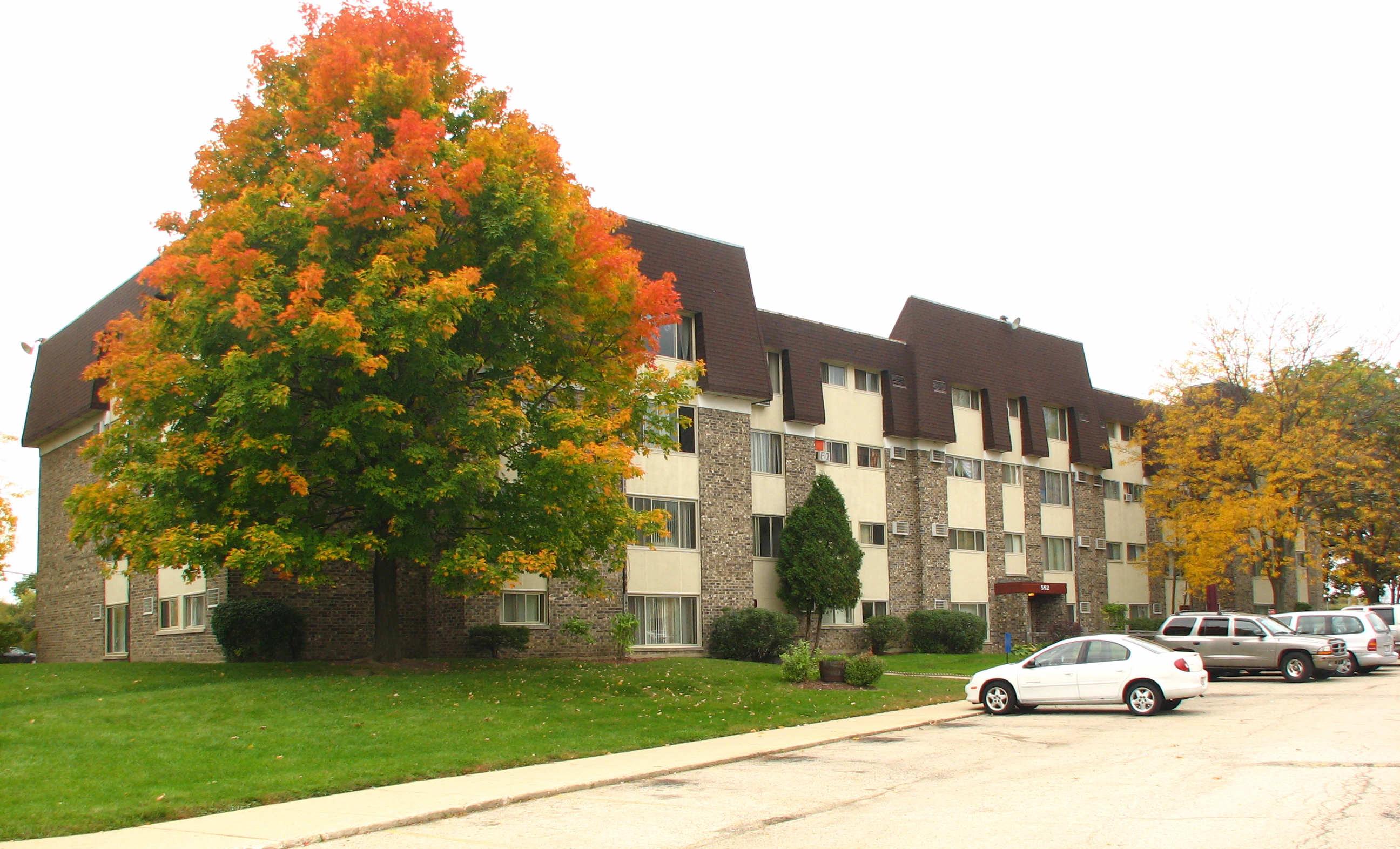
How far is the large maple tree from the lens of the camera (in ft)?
66.6

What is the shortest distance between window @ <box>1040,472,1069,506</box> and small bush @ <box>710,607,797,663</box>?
59.5 ft

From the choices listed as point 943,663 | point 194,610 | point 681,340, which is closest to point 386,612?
point 194,610

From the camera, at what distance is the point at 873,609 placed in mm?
38656

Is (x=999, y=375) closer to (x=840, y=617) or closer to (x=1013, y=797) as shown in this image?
(x=840, y=617)

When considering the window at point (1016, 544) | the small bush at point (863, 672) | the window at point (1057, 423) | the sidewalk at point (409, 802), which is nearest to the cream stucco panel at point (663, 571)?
the small bush at point (863, 672)

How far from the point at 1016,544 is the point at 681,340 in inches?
725

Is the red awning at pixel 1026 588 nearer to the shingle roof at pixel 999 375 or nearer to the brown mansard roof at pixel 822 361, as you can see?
the shingle roof at pixel 999 375

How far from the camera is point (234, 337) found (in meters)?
21.2

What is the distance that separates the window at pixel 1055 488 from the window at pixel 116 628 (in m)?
32.8

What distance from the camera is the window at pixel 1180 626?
28984 mm

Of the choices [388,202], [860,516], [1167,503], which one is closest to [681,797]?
[388,202]

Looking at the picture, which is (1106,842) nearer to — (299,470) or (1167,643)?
(299,470)

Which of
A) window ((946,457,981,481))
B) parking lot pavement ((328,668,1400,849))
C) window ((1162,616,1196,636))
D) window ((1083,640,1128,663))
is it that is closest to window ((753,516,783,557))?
window ((946,457,981,481))

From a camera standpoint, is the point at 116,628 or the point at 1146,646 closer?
the point at 1146,646
